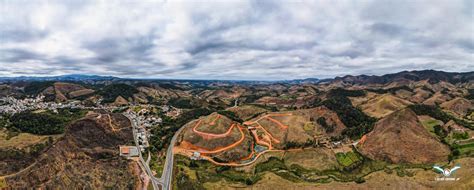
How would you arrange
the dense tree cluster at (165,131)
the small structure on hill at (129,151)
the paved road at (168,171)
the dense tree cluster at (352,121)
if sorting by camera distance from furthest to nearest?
the dense tree cluster at (352,121), the dense tree cluster at (165,131), the small structure on hill at (129,151), the paved road at (168,171)

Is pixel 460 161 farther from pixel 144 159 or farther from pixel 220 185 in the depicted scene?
pixel 144 159

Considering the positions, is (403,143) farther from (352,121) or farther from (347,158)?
(352,121)

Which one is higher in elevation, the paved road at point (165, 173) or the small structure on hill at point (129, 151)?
the small structure on hill at point (129, 151)

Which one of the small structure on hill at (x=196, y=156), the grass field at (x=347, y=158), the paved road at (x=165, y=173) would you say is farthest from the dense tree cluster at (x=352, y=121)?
the paved road at (x=165, y=173)

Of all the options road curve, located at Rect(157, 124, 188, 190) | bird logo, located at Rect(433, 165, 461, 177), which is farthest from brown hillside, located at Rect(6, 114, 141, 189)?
bird logo, located at Rect(433, 165, 461, 177)

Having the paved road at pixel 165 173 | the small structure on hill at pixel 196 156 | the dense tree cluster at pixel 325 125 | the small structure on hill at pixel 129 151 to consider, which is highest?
the dense tree cluster at pixel 325 125

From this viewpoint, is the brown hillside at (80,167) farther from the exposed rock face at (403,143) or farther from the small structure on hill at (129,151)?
the exposed rock face at (403,143)

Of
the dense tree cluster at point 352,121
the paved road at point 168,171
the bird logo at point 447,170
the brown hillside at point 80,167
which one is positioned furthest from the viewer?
the dense tree cluster at point 352,121
